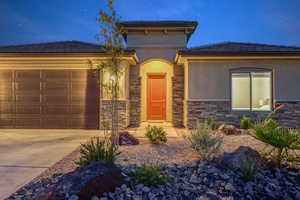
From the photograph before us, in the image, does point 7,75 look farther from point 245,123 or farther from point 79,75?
point 245,123

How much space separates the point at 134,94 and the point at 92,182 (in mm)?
6968

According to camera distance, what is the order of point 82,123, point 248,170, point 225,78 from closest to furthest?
point 248,170
point 225,78
point 82,123

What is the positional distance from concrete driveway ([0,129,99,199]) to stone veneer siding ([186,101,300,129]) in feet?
14.2

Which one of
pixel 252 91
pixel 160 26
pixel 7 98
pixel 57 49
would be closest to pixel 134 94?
pixel 160 26

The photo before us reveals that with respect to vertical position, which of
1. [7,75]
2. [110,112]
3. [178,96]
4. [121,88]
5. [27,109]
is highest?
[7,75]

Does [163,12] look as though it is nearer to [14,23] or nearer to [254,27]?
[254,27]

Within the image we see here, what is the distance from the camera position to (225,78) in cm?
753

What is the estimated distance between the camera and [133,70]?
925 centimetres

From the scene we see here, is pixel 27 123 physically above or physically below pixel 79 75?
below

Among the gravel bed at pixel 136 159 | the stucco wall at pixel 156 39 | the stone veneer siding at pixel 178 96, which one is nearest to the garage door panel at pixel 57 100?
the gravel bed at pixel 136 159

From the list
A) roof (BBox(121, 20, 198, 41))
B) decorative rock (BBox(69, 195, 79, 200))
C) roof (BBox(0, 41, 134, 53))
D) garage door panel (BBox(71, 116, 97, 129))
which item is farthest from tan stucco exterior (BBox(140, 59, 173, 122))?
decorative rock (BBox(69, 195, 79, 200))

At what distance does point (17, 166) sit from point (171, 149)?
11.3 feet

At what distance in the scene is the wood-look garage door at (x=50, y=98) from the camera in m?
7.66

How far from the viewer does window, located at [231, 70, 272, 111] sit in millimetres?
7582
